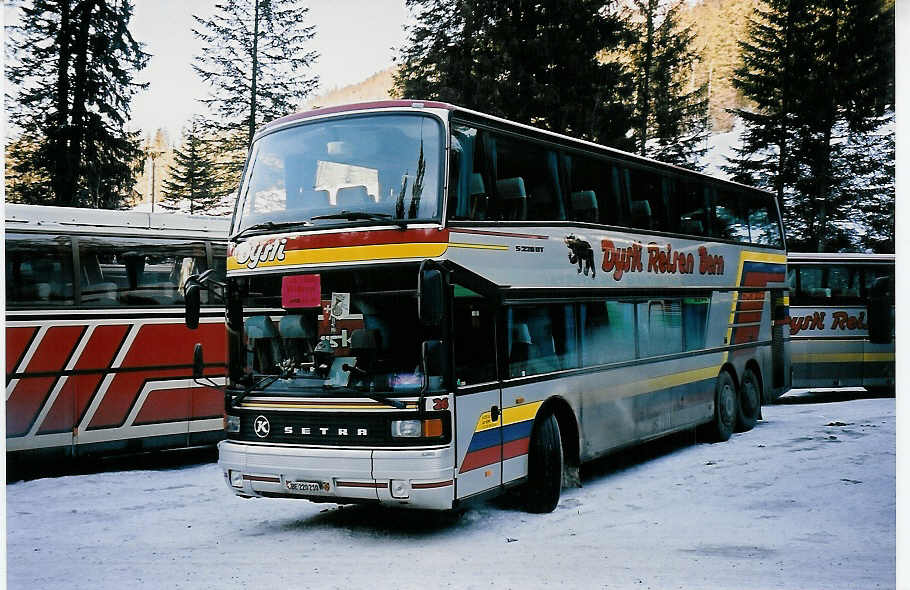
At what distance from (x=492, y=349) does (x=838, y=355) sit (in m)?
12.0

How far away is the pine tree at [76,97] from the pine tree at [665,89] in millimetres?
11980

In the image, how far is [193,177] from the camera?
95.6ft

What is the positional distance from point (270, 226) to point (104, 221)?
167 inches

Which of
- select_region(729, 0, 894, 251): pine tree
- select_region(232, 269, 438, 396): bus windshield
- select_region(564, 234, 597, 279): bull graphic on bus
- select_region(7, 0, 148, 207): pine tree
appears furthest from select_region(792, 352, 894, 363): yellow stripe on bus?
select_region(7, 0, 148, 207): pine tree

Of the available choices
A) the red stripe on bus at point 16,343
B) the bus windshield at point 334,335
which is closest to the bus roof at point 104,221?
the red stripe on bus at point 16,343

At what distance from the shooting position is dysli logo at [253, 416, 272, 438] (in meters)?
8.06

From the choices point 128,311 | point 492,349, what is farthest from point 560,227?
point 128,311

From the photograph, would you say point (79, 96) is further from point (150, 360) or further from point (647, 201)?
point (647, 201)

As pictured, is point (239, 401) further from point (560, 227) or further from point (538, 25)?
point (538, 25)

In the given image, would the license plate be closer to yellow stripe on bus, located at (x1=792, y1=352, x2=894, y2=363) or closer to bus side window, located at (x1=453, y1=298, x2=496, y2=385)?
→ bus side window, located at (x1=453, y1=298, x2=496, y2=385)

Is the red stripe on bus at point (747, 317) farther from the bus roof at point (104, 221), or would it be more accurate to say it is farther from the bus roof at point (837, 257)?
the bus roof at point (104, 221)

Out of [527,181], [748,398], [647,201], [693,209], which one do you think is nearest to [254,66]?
[693,209]

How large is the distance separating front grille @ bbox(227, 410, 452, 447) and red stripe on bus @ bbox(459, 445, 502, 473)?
0.37 m

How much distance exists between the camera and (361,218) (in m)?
7.88
